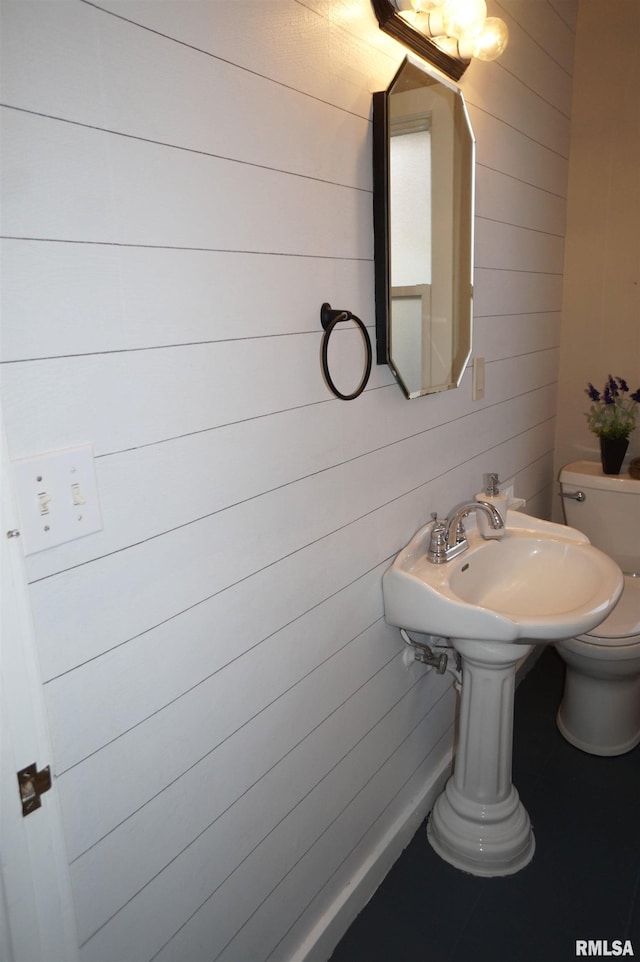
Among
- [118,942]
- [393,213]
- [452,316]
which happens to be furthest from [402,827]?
[393,213]

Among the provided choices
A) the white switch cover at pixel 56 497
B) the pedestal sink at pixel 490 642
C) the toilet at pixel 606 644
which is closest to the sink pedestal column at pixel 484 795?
the pedestal sink at pixel 490 642

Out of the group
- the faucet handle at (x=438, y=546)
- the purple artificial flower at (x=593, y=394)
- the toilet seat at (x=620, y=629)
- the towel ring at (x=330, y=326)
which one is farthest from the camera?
the purple artificial flower at (x=593, y=394)

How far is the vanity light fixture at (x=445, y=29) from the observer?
1350 mm

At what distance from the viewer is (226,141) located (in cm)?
99

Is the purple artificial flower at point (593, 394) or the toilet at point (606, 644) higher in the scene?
the purple artificial flower at point (593, 394)

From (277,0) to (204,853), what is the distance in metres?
1.40

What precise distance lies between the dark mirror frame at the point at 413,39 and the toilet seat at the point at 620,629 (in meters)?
1.50

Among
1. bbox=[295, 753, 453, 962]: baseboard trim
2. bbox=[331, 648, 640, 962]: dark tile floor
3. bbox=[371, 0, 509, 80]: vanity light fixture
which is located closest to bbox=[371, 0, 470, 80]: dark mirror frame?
bbox=[371, 0, 509, 80]: vanity light fixture

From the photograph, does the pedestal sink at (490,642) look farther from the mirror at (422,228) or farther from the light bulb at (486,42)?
the light bulb at (486,42)

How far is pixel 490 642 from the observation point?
1476 mm

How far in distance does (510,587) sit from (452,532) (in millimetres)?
261

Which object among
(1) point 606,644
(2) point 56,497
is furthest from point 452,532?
(2) point 56,497

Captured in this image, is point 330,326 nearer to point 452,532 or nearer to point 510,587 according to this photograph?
point 452,532

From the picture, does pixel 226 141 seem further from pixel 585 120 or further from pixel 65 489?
pixel 585 120
